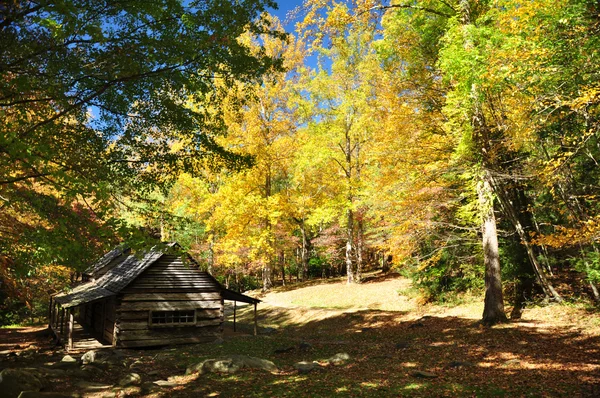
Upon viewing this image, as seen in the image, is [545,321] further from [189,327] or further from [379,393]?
[189,327]

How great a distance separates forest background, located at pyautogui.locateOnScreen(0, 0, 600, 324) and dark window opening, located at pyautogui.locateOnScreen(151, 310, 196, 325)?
5257mm

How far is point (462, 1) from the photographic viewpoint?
13477 millimetres

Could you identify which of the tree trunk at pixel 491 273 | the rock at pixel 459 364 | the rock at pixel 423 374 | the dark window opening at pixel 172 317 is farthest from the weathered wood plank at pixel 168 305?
the tree trunk at pixel 491 273

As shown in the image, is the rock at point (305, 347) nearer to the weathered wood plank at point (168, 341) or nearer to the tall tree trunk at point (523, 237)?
the weathered wood plank at point (168, 341)

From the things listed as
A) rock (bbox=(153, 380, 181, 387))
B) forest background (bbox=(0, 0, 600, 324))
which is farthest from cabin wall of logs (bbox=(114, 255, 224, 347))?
rock (bbox=(153, 380, 181, 387))

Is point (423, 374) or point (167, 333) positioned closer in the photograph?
point (423, 374)

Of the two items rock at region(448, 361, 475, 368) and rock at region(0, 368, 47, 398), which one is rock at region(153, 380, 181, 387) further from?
rock at region(448, 361, 475, 368)

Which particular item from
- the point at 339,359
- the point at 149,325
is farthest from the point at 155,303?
the point at 339,359

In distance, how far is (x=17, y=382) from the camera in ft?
28.7

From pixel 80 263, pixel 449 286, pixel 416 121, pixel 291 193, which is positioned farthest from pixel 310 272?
pixel 80 263

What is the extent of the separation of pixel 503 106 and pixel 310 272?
1358 inches

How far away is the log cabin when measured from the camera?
1702 cm

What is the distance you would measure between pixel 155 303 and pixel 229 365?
7.94 meters

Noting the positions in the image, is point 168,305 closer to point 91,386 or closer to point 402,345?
point 91,386
